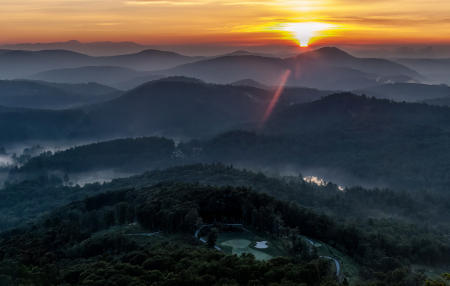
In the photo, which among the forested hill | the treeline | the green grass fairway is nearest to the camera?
the forested hill

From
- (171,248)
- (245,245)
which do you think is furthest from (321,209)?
(171,248)

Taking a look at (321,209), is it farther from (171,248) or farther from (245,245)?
(171,248)

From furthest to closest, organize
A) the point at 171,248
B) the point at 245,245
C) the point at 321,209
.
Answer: the point at 321,209 < the point at 245,245 < the point at 171,248

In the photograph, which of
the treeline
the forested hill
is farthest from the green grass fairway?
the treeline

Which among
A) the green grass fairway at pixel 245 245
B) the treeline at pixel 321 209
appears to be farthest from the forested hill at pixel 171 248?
the green grass fairway at pixel 245 245

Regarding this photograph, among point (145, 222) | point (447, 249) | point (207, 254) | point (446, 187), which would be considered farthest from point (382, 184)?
point (207, 254)

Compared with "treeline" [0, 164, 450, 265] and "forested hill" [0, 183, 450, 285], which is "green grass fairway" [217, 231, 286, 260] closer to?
"forested hill" [0, 183, 450, 285]

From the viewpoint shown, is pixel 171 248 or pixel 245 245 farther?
pixel 245 245

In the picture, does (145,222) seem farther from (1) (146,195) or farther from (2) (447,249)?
(2) (447,249)
